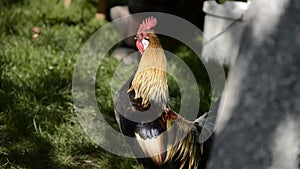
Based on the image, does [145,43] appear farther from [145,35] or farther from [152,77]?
[152,77]

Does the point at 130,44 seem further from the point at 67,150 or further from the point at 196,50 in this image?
the point at 67,150

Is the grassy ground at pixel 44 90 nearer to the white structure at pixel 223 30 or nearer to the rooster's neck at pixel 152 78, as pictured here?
the white structure at pixel 223 30

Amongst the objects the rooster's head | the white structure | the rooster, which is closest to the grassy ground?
the white structure

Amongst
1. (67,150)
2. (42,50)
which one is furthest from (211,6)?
(67,150)

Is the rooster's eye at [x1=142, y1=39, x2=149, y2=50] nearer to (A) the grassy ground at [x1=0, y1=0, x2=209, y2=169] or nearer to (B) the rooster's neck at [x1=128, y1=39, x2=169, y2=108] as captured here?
(B) the rooster's neck at [x1=128, y1=39, x2=169, y2=108]

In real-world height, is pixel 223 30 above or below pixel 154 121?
below

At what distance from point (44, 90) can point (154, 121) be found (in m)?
1.95

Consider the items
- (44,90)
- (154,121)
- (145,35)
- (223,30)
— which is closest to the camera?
(154,121)

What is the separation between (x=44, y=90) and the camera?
4.75 meters

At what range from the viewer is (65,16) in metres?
6.87

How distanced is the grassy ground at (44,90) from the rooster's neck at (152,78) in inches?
33.9

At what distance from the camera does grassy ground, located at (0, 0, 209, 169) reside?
391cm

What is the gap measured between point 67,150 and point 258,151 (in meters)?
1.70

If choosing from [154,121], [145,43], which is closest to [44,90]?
[145,43]
